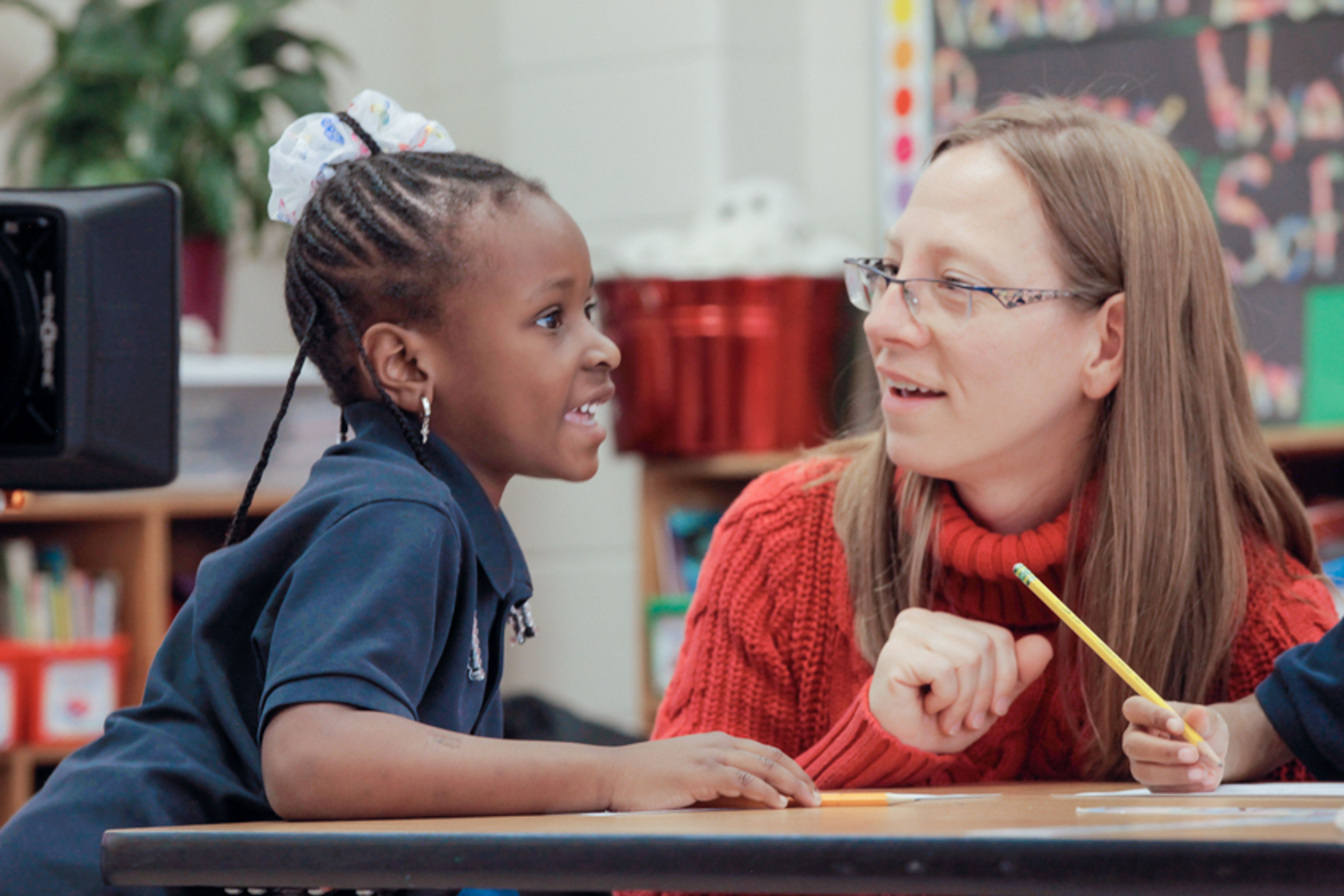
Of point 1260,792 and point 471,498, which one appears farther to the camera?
point 471,498

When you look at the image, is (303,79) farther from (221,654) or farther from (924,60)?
(221,654)

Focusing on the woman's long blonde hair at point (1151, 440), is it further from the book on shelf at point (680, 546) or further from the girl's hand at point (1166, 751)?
the book on shelf at point (680, 546)

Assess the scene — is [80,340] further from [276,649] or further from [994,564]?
[994,564]

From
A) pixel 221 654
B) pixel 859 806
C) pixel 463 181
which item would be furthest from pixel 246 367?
pixel 859 806

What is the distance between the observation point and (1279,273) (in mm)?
3080

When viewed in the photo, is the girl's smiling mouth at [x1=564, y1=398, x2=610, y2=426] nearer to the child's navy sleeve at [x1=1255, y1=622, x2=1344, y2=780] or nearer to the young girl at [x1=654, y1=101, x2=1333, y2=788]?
the young girl at [x1=654, y1=101, x2=1333, y2=788]

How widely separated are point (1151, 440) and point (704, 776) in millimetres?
581

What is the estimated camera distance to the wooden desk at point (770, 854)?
2.09ft

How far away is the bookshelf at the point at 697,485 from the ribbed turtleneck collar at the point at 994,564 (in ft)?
4.89

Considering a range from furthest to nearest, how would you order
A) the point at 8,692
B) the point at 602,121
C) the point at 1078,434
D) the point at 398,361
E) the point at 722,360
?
the point at 602,121 < the point at 722,360 < the point at 8,692 < the point at 1078,434 < the point at 398,361

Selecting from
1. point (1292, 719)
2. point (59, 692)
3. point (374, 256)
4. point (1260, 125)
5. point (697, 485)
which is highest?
point (1260, 125)

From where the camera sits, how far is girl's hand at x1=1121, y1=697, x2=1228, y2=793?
0.96m

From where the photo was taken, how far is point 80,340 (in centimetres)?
116

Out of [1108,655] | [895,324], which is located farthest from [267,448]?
[1108,655]
